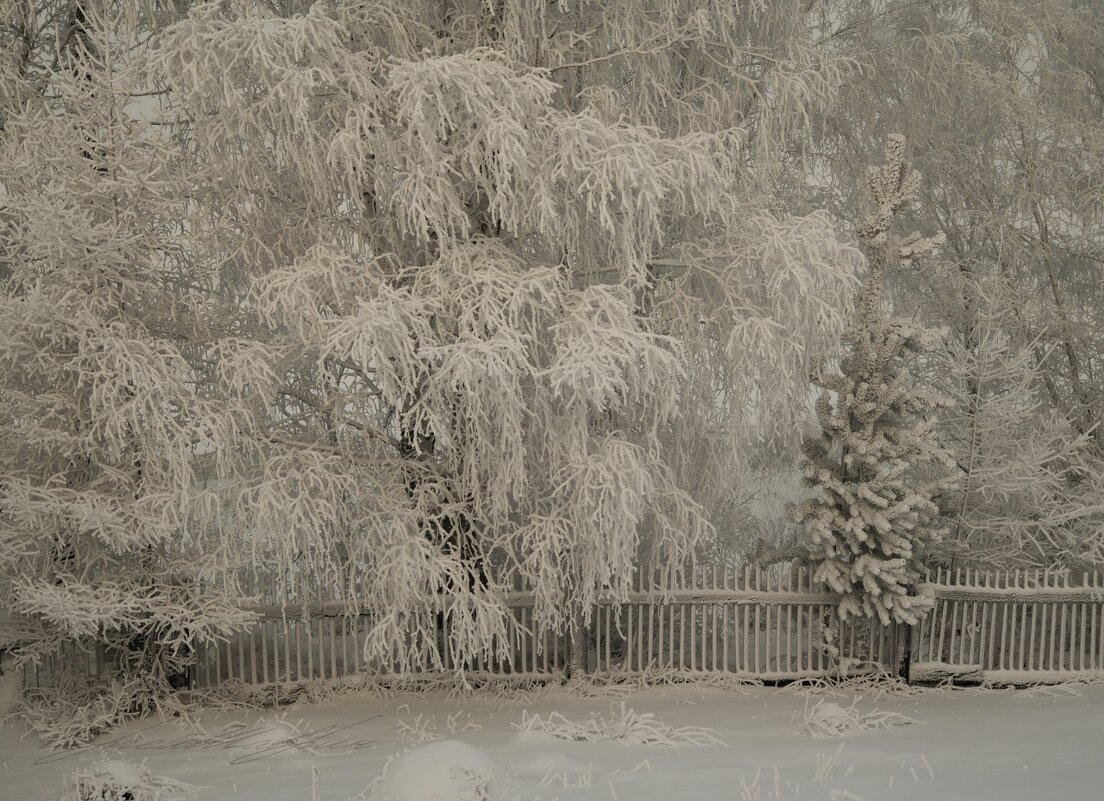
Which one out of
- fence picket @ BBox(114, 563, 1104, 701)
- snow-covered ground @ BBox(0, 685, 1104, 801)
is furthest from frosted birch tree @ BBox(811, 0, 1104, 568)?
snow-covered ground @ BBox(0, 685, 1104, 801)

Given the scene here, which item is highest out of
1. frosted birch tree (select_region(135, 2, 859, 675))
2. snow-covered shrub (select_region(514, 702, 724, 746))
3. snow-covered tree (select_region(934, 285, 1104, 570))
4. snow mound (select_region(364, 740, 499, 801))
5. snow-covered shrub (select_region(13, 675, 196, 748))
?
frosted birch tree (select_region(135, 2, 859, 675))

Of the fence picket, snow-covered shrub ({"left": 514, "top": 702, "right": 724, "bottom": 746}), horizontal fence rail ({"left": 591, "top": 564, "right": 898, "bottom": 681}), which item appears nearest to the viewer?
snow-covered shrub ({"left": 514, "top": 702, "right": 724, "bottom": 746})

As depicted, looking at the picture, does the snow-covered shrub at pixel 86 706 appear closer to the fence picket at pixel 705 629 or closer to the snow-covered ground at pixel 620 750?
the snow-covered ground at pixel 620 750

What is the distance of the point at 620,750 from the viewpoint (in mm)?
8031

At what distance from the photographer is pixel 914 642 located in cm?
1082

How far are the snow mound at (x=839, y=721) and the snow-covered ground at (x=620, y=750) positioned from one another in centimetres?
2

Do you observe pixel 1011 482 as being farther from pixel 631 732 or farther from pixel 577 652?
pixel 631 732

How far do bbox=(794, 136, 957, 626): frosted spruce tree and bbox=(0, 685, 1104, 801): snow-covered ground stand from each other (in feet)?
3.61

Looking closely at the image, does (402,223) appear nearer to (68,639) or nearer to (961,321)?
(68,639)

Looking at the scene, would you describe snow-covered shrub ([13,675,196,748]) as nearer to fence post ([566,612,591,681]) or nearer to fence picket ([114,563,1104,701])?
fence picket ([114,563,1104,701])

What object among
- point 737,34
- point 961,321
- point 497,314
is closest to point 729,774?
point 497,314

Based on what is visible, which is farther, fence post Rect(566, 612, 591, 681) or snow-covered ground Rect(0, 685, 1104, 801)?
fence post Rect(566, 612, 591, 681)

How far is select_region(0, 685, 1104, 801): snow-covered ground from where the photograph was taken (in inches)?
253

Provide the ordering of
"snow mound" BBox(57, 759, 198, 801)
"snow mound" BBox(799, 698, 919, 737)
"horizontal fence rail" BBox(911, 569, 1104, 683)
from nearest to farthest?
"snow mound" BBox(57, 759, 198, 801) < "snow mound" BBox(799, 698, 919, 737) < "horizontal fence rail" BBox(911, 569, 1104, 683)
